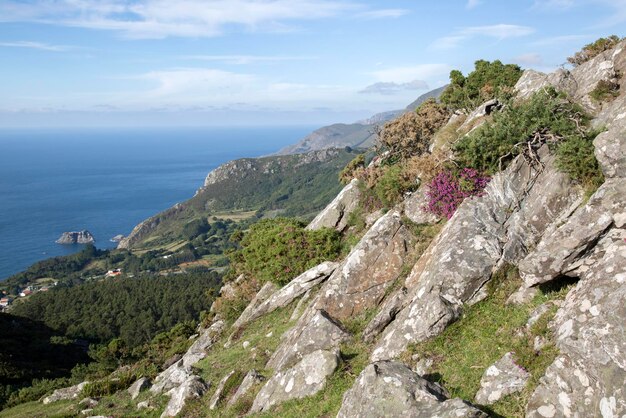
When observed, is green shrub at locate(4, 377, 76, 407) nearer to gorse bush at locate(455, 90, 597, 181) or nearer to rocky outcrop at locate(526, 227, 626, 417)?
gorse bush at locate(455, 90, 597, 181)

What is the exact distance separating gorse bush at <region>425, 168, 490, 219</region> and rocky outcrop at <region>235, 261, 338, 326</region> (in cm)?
660

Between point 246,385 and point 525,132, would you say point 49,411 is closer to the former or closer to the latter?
point 246,385

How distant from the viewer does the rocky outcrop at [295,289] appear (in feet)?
77.2

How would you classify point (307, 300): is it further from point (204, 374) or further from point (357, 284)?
point (204, 374)

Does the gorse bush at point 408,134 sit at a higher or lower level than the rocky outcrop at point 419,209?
higher

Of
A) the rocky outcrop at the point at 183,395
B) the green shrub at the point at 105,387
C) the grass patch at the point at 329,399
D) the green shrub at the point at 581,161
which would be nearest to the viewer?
the grass patch at the point at 329,399

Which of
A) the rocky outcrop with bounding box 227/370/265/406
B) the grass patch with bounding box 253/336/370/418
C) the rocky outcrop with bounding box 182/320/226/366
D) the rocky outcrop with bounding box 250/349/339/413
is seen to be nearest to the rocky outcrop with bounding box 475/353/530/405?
the grass patch with bounding box 253/336/370/418

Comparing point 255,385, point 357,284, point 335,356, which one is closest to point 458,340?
point 335,356

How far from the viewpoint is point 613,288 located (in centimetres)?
927

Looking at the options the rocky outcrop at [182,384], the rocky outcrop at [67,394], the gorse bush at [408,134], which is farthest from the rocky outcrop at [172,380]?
the gorse bush at [408,134]

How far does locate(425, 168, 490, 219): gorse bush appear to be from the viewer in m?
18.6

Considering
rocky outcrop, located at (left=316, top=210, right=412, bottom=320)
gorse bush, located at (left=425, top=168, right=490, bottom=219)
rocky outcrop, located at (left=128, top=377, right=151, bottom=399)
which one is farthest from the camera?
rocky outcrop, located at (left=128, top=377, right=151, bottom=399)

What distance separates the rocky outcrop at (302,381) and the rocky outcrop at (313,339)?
1.59m

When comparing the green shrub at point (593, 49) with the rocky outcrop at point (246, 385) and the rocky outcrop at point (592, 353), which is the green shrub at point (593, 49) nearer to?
the rocky outcrop at point (592, 353)
